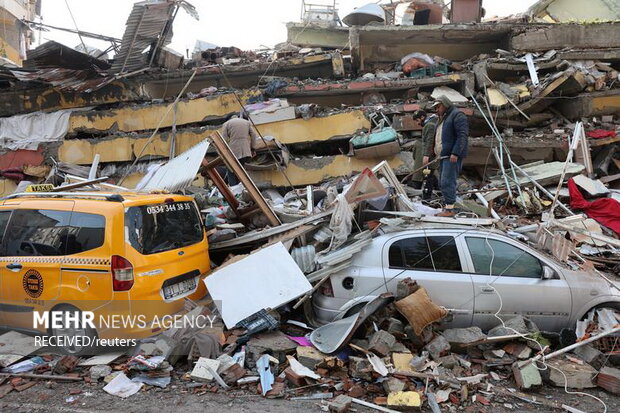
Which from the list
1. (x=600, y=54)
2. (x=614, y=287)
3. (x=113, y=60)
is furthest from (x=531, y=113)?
(x=113, y=60)

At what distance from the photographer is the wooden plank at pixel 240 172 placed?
6684 millimetres

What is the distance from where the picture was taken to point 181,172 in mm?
6547

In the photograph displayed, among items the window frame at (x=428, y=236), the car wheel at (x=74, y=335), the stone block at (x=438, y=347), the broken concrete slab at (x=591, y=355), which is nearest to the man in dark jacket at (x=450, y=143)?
the window frame at (x=428, y=236)

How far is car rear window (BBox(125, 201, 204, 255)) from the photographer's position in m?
4.79

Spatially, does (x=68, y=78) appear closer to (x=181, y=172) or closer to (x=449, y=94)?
(x=181, y=172)

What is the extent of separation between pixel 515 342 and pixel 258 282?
114 inches

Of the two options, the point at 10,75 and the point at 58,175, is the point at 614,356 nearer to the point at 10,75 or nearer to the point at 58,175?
the point at 58,175

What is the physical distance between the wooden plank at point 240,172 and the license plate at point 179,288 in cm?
187

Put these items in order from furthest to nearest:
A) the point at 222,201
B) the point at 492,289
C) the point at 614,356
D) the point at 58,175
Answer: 1. the point at 58,175
2. the point at 222,201
3. the point at 492,289
4. the point at 614,356

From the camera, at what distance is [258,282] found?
17.9 feet

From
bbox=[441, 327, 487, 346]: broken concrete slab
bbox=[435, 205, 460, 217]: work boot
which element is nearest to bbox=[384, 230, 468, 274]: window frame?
bbox=[441, 327, 487, 346]: broken concrete slab

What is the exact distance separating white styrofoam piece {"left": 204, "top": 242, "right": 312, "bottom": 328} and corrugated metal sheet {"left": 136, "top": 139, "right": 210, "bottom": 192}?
→ 4.76ft

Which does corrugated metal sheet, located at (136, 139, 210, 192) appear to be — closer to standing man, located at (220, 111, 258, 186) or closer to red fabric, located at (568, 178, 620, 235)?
standing man, located at (220, 111, 258, 186)

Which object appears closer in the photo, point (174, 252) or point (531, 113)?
point (174, 252)
